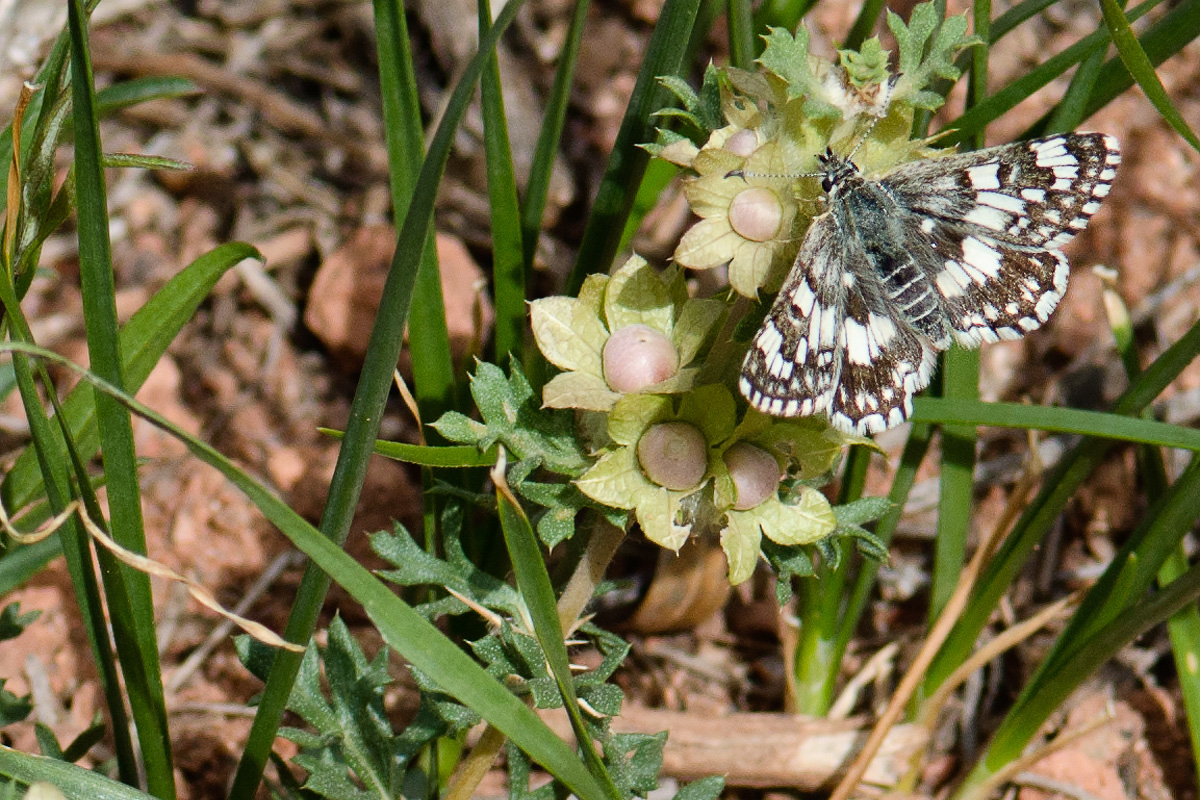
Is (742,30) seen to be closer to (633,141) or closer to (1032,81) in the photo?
(633,141)

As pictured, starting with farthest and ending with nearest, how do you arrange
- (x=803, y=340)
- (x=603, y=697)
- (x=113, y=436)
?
(x=603, y=697)
(x=113, y=436)
(x=803, y=340)

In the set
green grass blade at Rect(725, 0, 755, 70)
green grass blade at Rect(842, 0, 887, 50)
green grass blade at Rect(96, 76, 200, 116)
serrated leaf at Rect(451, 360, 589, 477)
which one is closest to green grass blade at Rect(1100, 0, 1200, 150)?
green grass blade at Rect(842, 0, 887, 50)

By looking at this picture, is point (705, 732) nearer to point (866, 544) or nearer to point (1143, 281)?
point (866, 544)

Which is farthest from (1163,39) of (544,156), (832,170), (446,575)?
(446,575)

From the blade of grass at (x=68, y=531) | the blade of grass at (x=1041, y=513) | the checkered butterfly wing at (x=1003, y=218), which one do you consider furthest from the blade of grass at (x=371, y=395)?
the blade of grass at (x=1041, y=513)

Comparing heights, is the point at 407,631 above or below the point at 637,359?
below

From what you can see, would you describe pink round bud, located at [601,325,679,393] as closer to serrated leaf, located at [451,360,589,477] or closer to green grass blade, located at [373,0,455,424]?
serrated leaf, located at [451,360,589,477]

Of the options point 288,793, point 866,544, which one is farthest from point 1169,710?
point 288,793
